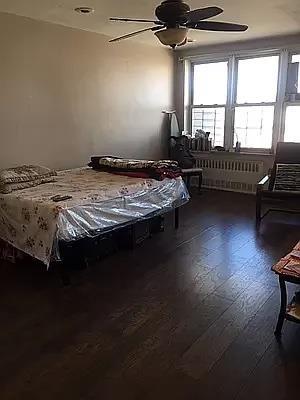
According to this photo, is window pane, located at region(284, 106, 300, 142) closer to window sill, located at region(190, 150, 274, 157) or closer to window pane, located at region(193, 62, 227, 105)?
window sill, located at region(190, 150, 274, 157)

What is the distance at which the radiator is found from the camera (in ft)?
19.2

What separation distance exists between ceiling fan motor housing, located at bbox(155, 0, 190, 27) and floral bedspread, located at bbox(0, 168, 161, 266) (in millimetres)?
1491

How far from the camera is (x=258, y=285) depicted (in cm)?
281

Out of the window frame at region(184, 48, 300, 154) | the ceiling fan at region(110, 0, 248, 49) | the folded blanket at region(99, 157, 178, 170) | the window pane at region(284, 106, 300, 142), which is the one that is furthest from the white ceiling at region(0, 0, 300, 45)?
the folded blanket at region(99, 157, 178, 170)

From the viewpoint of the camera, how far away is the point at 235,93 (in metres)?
5.96

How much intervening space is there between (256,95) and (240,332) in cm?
455

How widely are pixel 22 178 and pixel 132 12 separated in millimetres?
2111

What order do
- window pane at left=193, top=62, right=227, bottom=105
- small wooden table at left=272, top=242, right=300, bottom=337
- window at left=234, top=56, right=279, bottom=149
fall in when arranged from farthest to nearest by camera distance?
window pane at left=193, top=62, right=227, bottom=105 → window at left=234, top=56, right=279, bottom=149 → small wooden table at left=272, top=242, right=300, bottom=337

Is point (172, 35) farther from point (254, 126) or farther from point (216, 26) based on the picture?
point (254, 126)

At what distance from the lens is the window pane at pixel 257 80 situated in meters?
5.57

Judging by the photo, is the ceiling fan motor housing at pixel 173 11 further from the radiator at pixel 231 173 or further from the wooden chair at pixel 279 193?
the radiator at pixel 231 173

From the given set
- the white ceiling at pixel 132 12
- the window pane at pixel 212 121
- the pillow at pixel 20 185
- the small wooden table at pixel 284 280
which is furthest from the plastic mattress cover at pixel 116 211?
the window pane at pixel 212 121

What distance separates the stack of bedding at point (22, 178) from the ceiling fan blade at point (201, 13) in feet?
6.81

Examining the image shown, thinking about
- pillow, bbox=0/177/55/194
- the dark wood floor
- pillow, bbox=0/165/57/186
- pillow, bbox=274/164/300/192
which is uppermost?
pillow, bbox=0/165/57/186
